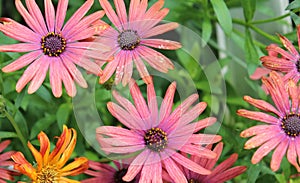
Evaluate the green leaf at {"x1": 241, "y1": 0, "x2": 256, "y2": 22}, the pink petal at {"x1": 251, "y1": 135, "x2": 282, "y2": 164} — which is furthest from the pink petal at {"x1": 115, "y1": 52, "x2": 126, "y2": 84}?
the green leaf at {"x1": 241, "y1": 0, "x2": 256, "y2": 22}

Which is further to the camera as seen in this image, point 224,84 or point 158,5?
point 224,84

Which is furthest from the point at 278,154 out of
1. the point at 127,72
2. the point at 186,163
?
the point at 127,72

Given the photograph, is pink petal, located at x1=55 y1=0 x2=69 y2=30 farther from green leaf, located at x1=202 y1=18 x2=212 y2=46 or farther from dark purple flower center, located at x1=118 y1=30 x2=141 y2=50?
green leaf, located at x1=202 y1=18 x2=212 y2=46

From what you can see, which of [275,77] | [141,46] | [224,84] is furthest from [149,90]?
[224,84]

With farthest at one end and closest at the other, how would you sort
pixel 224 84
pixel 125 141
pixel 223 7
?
1. pixel 224 84
2. pixel 223 7
3. pixel 125 141

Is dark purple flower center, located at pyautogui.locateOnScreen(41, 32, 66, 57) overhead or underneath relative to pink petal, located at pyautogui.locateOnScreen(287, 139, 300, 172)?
overhead

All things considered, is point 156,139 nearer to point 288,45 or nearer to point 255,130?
point 255,130

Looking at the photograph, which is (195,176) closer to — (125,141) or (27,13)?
(125,141)
